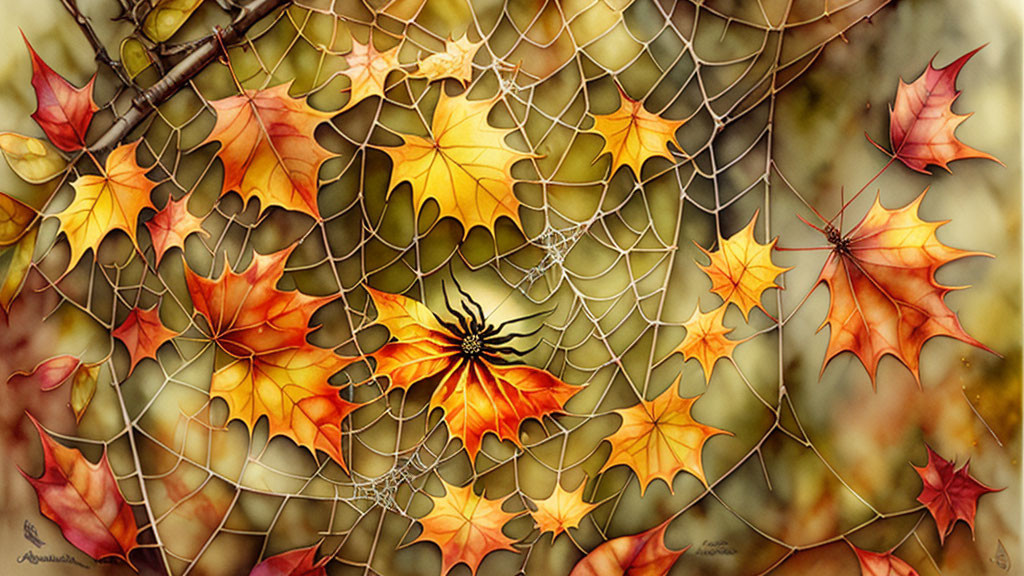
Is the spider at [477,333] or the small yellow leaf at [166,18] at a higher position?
the small yellow leaf at [166,18]

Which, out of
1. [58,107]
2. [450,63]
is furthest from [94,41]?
[450,63]

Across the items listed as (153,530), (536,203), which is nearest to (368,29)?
(536,203)

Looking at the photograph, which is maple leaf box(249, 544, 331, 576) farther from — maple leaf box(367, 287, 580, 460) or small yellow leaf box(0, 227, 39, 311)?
small yellow leaf box(0, 227, 39, 311)

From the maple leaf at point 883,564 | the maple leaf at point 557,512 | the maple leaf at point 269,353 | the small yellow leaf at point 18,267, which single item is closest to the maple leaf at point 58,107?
the small yellow leaf at point 18,267

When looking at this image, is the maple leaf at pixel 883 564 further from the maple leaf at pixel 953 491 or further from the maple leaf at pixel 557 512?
the maple leaf at pixel 557 512

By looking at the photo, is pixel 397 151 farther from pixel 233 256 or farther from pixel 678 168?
pixel 678 168
